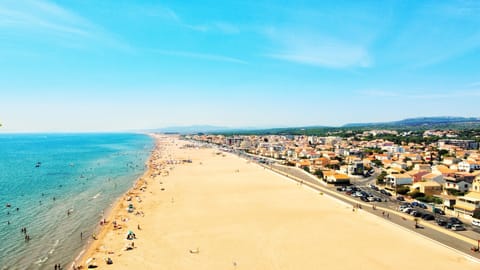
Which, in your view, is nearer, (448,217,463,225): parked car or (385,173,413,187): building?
(448,217,463,225): parked car

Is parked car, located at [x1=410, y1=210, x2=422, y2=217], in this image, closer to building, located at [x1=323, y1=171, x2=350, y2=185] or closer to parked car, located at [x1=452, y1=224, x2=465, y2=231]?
parked car, located at [x1=452, y1=224, x2=465, y2=231]

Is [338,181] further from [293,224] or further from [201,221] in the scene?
[201,221]

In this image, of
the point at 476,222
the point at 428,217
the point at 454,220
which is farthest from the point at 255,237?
the point at 476,222

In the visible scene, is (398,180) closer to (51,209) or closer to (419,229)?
(419,229)

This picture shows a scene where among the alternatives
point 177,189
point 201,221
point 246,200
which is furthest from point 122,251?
point 177,189

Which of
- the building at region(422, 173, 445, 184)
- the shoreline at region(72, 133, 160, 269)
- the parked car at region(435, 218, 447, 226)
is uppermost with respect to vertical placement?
the building at region(422, 173, 445, 184)

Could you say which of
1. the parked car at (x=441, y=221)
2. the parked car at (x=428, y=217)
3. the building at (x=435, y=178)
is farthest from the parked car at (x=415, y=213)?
the building at (x=435, y=178)

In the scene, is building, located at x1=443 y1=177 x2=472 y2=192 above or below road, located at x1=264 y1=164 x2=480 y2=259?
above

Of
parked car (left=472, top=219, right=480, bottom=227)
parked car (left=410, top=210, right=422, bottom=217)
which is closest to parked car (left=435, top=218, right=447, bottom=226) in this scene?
parked car (left=410, top=210, right=422, bottom=217)

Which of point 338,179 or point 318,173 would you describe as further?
point 318,173

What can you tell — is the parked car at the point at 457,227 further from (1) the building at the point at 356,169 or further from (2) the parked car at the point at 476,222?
(1) the building at the point at 356,169
